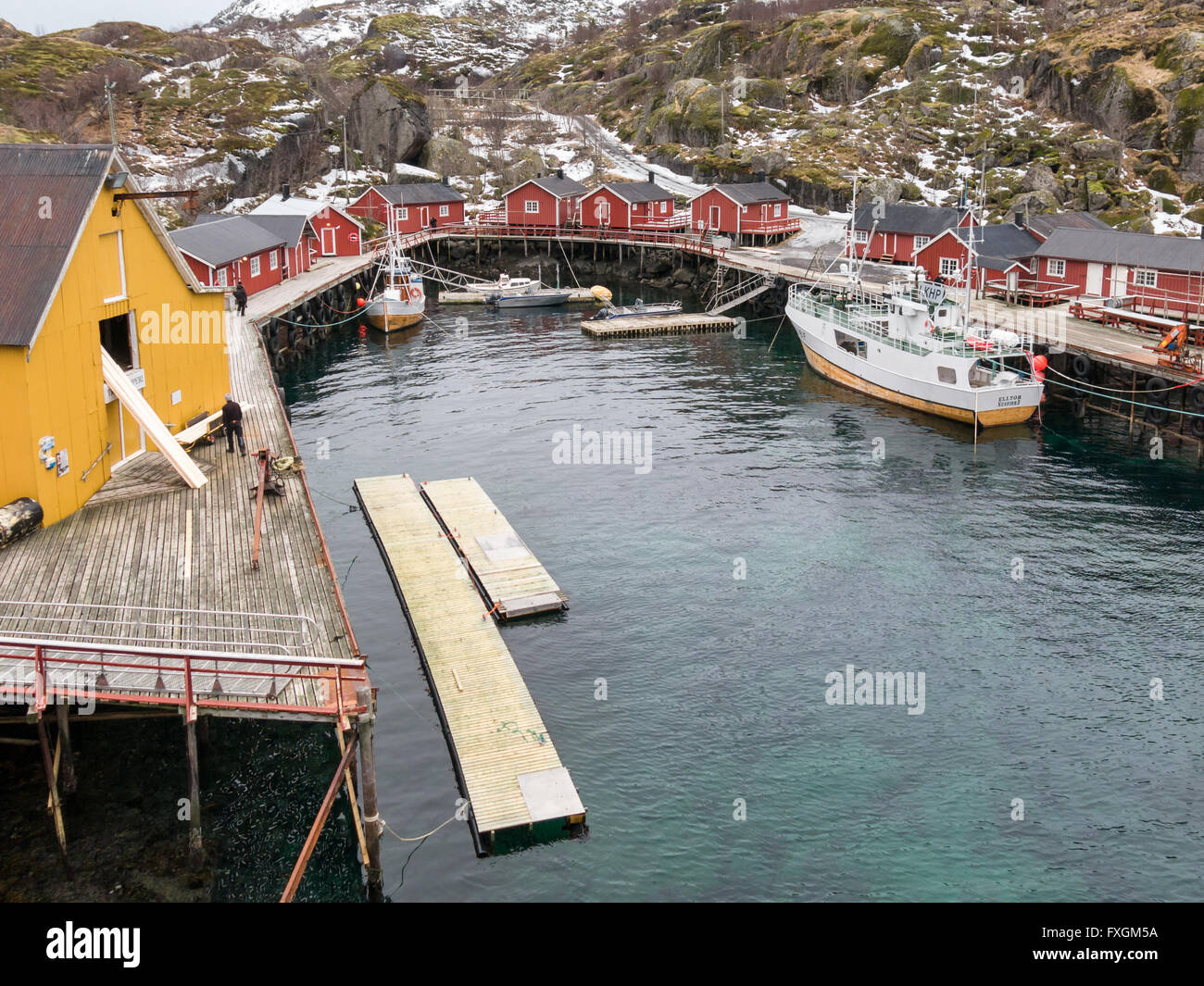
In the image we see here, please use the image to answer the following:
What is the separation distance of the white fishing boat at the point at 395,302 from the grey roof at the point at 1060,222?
141 feet

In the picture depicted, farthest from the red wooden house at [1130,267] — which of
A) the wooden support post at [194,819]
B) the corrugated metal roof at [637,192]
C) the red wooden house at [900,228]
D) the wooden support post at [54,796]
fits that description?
the wooden support post at [54,796]

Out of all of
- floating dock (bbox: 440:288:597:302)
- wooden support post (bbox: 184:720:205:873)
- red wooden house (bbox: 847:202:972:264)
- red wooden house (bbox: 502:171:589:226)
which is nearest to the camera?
wooden support post (bbox: 184:720:205:873)

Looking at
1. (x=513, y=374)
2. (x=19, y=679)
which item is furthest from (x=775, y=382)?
(x=19, y=679)

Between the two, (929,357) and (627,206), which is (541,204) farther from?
(929,357)

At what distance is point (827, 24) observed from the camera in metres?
139

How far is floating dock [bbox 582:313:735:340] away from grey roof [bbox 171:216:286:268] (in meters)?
22.4

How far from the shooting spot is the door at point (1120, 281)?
2534 inches

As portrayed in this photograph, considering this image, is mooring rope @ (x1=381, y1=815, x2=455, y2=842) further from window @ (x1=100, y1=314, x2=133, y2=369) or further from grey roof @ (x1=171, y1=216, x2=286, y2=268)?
grey roof @ (x1=171, y1=216, x2=286, y2=268)

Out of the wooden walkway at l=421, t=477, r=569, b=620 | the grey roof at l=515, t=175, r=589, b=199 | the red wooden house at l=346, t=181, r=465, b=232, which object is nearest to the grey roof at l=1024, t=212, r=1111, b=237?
the grey roof at l=515, t=175, r=589, b=199

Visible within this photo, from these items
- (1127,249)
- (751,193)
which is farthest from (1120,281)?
(751,193)

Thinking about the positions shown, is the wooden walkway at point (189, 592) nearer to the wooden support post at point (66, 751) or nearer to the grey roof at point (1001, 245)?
the wooden support post at point (66, 751)

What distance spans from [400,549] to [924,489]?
2151cm

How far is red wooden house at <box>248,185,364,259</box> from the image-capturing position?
3538 inches
